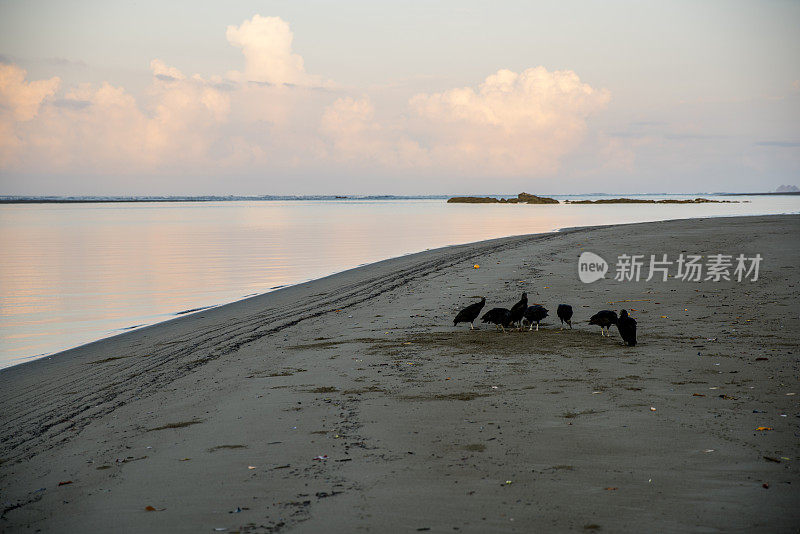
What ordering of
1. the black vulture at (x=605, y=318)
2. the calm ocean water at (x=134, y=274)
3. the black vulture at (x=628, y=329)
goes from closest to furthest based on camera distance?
the black vulture at (x=628, y=329) → the black vulture at (x=605, y=318) → the calm ocean water at (x=134, y=274)

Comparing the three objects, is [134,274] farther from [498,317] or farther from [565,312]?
[565,312]

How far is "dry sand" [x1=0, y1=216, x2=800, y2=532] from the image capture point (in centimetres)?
508

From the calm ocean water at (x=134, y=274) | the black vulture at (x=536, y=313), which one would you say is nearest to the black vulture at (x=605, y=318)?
the black vulture at (x=536, y=313)

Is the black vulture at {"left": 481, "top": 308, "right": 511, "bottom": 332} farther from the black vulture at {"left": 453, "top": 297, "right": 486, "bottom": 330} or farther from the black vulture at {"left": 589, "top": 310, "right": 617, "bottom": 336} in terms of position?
the black vulture at {"left": 589, "top": 310, "right": 617, "bottom": 336}

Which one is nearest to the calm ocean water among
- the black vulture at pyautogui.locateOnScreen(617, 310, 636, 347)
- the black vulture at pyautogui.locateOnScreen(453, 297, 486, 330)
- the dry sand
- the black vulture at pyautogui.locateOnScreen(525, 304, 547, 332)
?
the dry sand

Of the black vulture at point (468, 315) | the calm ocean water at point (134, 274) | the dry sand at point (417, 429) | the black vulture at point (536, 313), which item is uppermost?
the black vulture at point (536, 313)

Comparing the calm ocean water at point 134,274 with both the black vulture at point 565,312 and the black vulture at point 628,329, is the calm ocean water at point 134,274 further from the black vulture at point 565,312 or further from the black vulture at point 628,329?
the black vulture at point 628,329

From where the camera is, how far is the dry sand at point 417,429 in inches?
200

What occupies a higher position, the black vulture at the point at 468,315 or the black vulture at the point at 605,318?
the black vulture at the point at 605,318

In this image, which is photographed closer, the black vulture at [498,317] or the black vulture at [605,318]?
the black vulture at [605,318]

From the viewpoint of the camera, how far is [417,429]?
6852mm

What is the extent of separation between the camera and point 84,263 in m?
32.9

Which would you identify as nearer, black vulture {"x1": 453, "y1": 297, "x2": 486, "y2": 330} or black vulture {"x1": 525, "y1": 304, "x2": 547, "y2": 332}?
black vulture {"x1": 525, "y1": 304, "x2": 547, "y2": 332}

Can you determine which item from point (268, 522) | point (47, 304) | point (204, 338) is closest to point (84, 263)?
point (47, 304)
